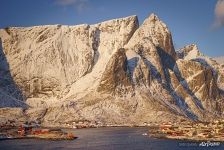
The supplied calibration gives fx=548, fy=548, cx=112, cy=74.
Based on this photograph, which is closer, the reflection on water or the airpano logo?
the reflection on water

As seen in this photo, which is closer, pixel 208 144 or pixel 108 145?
pixel 208 144

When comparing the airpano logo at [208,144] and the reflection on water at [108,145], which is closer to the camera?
the reflection on water at [108,145]

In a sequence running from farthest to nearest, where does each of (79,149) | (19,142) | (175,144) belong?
(19,142)
(175,144)
(79,149)

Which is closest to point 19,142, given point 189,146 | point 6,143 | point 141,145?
point 6,143

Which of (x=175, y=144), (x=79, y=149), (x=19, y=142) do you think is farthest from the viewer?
(x=19, y=142)

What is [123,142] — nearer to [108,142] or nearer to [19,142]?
[108,142]

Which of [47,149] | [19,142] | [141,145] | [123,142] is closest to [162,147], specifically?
[141,145]

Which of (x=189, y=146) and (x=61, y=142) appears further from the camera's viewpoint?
(x=61, y=142)

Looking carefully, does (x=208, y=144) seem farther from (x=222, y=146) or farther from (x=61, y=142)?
(x=61, y=142)

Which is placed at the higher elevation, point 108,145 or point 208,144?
point 108,145
